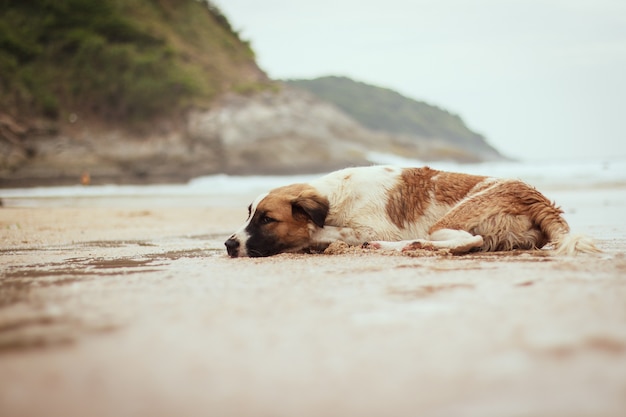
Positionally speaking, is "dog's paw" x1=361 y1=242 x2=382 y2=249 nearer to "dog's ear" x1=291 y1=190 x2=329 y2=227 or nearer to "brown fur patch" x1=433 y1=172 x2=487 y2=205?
"dog's ear" x1=291 y1=190 x2=329 y2=227

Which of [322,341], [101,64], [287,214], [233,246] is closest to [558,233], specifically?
[287,214]

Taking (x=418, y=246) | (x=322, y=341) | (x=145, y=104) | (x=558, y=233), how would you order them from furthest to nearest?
(x=145, y=104), (x=418, y=246), (x=558, y=233), (x=322, y=341)

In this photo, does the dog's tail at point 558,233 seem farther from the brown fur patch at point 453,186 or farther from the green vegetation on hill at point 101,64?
the green vegetation on hill at point 101,64

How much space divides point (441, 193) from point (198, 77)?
126 ft

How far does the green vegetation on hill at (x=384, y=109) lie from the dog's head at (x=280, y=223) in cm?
9924

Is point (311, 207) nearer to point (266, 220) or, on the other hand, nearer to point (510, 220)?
point (266, 220)

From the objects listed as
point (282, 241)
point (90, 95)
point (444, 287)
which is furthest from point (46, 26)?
point (444, 287)

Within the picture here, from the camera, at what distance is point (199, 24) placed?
46625mm

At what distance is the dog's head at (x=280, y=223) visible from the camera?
17.3 ft

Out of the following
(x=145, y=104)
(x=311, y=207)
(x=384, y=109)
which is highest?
(x=384, y=109)

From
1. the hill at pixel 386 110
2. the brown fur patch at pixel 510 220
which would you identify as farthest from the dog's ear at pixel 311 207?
the hill at pixel 386 110

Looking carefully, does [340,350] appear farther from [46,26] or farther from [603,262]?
[46,26]

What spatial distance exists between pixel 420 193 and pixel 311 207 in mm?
1104

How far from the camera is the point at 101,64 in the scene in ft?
133
